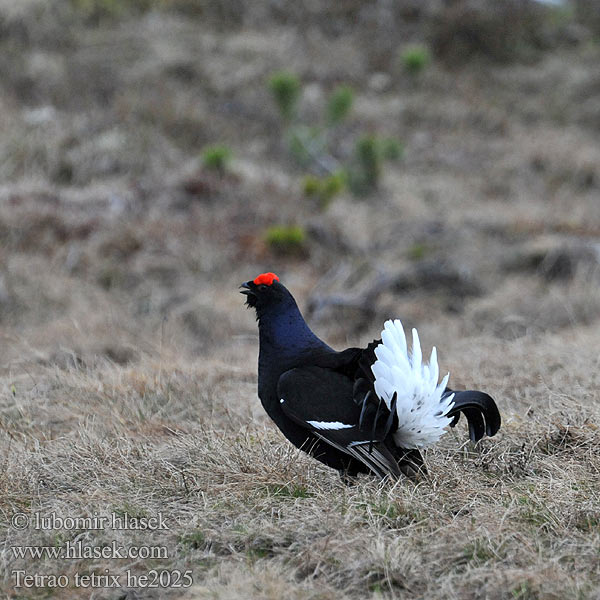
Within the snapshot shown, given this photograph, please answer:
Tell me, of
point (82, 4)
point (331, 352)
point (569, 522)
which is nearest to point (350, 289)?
point (331, 352)

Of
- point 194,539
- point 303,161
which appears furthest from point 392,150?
point 194,539

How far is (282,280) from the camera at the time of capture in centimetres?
923

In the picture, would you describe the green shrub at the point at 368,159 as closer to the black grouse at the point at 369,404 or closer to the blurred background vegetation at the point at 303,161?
the blurred background vegetation at the point at 303,161

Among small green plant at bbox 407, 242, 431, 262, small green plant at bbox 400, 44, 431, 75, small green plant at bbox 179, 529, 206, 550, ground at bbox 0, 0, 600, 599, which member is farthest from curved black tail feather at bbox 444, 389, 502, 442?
small green plant at bbox 400, 44, 431, 75

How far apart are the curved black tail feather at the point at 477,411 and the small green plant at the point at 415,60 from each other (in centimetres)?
1477

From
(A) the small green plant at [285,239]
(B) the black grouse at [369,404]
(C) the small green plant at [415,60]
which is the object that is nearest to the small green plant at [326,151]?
(A) the small green plant at [285,239]

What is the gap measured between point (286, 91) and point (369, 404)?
34.6 feet

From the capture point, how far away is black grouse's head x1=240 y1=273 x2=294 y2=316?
3525 millimetres

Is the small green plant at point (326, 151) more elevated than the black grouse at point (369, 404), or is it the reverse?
the small green plant at point (326, 151)

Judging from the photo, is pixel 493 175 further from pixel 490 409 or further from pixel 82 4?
pixel 490 409

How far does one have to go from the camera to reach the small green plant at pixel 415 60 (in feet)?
55.2

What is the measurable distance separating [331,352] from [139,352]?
2718 millimetres

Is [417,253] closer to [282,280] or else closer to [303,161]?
[282,280]

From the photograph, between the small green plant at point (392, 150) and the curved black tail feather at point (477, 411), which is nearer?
the curved black tail feather at point (477, 411)
